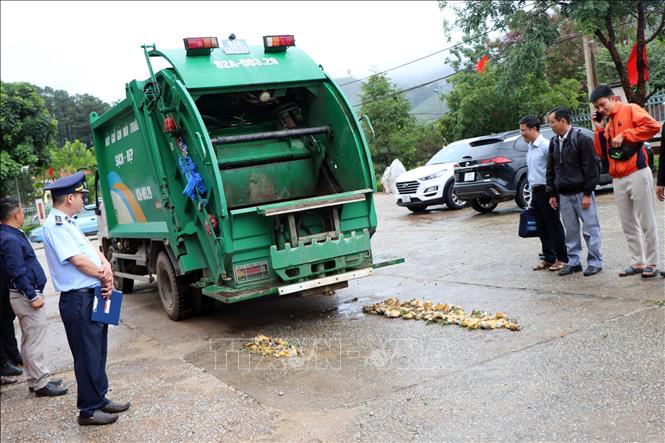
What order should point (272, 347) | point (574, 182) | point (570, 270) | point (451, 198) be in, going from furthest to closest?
point (451, 198)
point (570, 270)
point (574, 182)
point (272, 347)

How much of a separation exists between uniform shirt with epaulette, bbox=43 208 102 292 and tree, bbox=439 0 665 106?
502 inches

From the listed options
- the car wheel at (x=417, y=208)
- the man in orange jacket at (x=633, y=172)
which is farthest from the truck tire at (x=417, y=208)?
the man in orange jacket at (x=633, y=172)

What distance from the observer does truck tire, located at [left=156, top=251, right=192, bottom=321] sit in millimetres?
7008

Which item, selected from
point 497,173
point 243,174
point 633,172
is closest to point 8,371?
point 243,174

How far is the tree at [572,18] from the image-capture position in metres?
14.1

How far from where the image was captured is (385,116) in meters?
32.6

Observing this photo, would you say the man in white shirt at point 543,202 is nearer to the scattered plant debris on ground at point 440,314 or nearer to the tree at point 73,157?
the scattered plant debris on ground at point 440,314

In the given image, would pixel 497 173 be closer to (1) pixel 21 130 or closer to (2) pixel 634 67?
(2) pixel 634 67

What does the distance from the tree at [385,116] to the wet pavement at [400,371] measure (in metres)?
25.2

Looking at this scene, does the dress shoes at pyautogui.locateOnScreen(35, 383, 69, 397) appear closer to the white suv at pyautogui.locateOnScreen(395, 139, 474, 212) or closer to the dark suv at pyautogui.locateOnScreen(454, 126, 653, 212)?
the dark suv at pyautogui.locateOnScreen(454, 126, 653, 212)

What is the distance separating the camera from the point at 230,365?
527 cm

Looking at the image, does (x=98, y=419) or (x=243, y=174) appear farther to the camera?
(x=243, y=174)

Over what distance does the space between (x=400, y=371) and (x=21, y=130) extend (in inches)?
990

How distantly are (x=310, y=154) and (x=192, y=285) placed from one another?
6.61 ft
